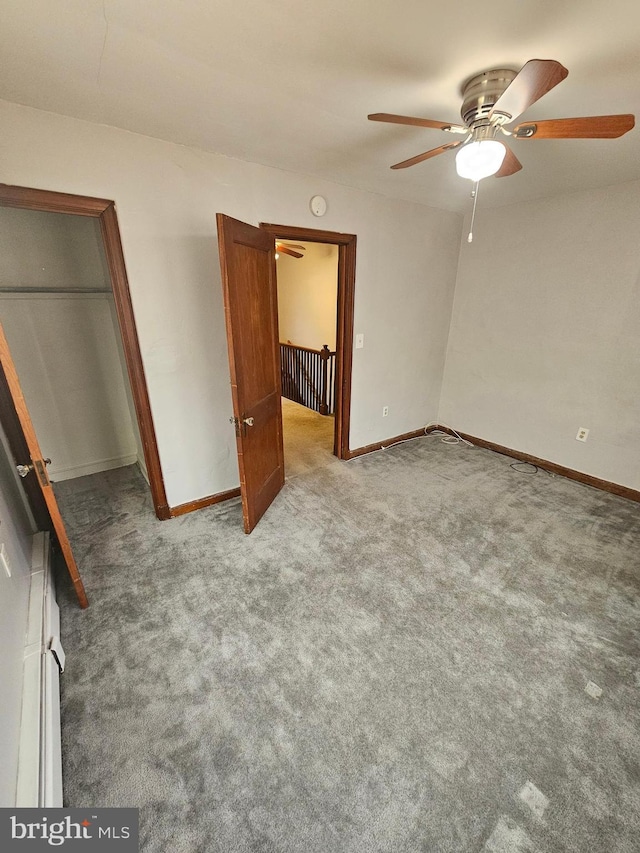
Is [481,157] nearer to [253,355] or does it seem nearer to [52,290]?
[253,355]

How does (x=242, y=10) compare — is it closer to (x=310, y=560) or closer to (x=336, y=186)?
(x=336, y=186)

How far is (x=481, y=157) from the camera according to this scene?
1386 mm

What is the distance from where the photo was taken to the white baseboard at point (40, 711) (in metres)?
1.00

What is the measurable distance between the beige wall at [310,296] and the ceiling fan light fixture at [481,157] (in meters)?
3.05

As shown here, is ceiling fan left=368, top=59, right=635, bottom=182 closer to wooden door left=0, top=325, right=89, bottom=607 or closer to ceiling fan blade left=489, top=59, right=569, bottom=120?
ceiling fan blade left=489, top=59, right=569, bottom=120

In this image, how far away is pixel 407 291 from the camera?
332 cm

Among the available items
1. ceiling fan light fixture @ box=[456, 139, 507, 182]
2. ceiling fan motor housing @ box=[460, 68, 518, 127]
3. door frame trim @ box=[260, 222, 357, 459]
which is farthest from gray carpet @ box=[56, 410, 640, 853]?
ceiling fan motor housing @ box=[460, 68, 518, 127]

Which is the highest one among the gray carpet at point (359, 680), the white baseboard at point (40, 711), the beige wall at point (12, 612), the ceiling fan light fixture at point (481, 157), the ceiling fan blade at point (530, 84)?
the ceiling fan blade at point (530, 84)

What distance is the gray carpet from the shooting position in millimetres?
1071

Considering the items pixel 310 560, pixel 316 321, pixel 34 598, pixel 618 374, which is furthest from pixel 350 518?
pixel 316 321

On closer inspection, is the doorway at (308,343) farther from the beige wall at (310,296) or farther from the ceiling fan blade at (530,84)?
the ceiling fan blade at (530,84)

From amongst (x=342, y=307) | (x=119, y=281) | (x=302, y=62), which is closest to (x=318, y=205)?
(x=342, y=307)

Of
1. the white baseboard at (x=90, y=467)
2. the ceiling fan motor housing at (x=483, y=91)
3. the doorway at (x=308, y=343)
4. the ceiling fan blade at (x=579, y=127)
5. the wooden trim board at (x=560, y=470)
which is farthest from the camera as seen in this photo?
the doorway at (x=308, y=343)

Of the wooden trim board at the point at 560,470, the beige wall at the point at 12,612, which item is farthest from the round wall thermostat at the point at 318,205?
the wooden trim board at the point at 560,470
